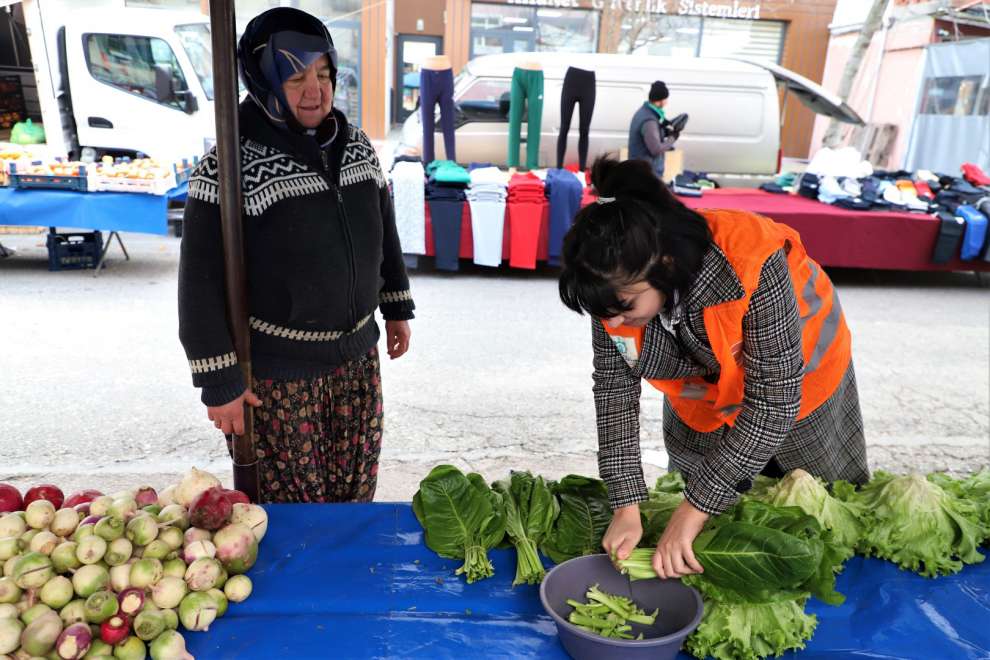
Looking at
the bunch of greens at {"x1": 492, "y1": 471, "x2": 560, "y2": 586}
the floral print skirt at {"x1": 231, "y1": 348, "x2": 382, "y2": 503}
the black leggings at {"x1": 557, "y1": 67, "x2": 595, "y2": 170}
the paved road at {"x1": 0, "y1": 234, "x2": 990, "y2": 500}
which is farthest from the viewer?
the black leggings at {"x1": 557, "y1": 67, "x2": 595, "y2": 170}

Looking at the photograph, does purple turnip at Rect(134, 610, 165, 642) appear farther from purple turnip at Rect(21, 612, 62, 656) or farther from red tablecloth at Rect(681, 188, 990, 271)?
red tablecloth at Rect(681, 188, 990, 271)

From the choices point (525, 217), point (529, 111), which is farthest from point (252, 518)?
point (529, 111)

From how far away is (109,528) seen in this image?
4.61 ft

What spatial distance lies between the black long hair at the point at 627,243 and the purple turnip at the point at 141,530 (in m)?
0.91

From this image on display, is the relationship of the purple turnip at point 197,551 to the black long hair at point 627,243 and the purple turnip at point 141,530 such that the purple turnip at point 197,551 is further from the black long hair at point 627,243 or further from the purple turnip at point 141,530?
the black long hair at point 627,243

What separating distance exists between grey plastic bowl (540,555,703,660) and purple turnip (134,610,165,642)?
0.68 meters

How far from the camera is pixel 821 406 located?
1.77 m

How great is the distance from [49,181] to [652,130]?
5.22m

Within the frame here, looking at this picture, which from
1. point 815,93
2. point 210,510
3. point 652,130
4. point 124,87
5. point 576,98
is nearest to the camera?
point 210,510

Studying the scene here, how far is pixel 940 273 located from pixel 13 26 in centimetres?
1017

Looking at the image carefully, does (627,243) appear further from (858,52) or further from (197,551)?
(858,52)

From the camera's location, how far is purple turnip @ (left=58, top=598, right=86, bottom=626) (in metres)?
1.30

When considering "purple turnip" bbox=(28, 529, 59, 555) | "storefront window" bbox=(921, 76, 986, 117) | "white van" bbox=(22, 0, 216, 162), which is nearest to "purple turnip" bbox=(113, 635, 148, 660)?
"purple turnip" bbox=(28, 529, 59, 555)

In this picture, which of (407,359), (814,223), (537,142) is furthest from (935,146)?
(407,359)
